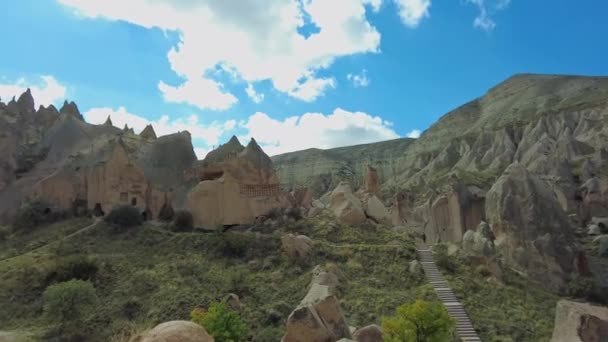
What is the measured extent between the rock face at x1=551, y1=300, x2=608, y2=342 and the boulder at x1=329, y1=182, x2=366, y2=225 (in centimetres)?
1959

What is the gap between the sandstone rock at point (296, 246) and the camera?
3388 cm

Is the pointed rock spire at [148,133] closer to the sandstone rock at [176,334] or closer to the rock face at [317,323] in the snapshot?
the rock face at [317,323]

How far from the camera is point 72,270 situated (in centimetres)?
3108

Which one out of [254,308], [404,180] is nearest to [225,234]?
[254,308]

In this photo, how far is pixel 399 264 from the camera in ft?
108

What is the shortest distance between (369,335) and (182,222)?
24.8 m

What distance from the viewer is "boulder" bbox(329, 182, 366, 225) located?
41344 mm

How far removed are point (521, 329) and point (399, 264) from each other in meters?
8.85

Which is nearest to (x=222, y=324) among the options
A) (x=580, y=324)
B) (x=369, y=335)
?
(x=369, y=335)

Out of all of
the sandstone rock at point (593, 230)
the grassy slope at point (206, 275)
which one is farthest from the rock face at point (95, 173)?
the sandstone rock at point (593, 230)

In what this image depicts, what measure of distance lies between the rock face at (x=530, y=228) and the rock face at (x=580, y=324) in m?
9.97


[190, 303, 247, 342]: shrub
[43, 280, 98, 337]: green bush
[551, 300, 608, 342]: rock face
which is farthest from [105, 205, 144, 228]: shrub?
[551, 300, 608, 342]: rock face

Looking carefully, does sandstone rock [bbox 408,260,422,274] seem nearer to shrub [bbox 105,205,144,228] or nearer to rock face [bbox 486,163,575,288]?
rock face [bbox 486,163,575,288]

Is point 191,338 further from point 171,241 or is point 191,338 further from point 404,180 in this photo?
point 404,180
